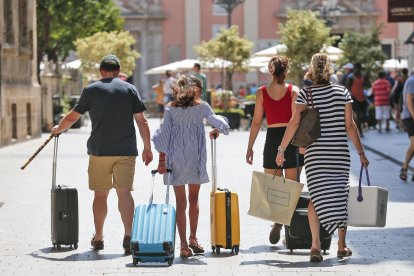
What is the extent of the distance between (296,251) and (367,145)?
728 inches

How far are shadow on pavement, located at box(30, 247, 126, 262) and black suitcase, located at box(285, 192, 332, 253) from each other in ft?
4.55

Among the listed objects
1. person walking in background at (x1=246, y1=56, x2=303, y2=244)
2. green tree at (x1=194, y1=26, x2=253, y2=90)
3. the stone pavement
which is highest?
green tree at (x1=194, y1=26, x2=253, y2=90)

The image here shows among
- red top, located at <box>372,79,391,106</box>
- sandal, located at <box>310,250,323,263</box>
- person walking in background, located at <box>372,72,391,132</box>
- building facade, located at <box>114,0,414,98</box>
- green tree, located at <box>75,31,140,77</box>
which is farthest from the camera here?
building facade, located at <box>114,0,414,98</box>

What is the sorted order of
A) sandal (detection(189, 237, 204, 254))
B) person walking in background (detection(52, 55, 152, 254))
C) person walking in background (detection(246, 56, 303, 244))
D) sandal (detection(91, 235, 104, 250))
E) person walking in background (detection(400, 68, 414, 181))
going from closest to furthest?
sandal (detection(189, 237, 204, 254)), person walking in background (detection(52, 55, 152, 254)), sandal (detection(91, 235, 104, 250)), person walking in background (detection(246, 56, 303, 244)), person walking in background (detection(400, 68, 414, 181))

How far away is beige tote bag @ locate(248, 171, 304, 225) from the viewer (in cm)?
1091

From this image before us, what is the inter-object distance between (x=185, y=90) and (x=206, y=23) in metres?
61.2

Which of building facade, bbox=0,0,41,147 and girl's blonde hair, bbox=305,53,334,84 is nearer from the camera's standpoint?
girl's blonde hair, bbox=305,53,334,84

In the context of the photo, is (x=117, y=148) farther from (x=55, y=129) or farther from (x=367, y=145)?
(x=367, y=145)

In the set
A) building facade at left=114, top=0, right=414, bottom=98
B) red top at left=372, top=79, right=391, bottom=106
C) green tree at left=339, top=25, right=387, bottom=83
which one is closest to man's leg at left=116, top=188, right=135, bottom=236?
red top at left=372, top=79, right=391, bottom=106

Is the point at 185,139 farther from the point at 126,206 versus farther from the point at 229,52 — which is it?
the point at 229,52

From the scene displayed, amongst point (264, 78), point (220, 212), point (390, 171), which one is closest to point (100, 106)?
point (220, 212)

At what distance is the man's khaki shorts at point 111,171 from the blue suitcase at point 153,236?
91 centimetres

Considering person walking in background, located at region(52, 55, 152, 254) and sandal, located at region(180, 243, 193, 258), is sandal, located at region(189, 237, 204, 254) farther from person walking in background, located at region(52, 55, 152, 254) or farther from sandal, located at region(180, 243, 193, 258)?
person walking in background, located at region(52, 55, 152, 254)

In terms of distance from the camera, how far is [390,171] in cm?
2147
